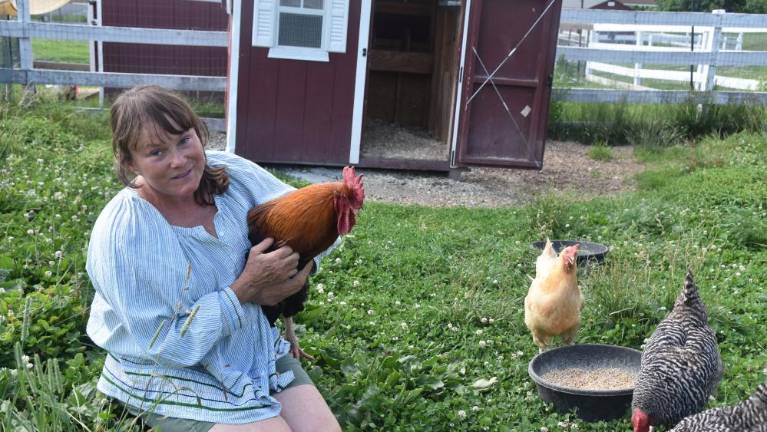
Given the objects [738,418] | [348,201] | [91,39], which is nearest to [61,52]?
[91,39]

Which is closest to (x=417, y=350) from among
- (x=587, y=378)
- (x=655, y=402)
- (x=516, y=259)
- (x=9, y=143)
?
(x=587, y=378)

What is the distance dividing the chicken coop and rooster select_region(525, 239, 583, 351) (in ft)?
15.8

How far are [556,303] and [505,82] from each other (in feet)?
17.1

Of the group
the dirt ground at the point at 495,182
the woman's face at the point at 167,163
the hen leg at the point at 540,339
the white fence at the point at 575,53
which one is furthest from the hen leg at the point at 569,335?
the white fence at the point at 575,53

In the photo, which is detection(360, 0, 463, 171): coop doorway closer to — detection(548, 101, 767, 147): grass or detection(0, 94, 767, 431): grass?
detection(548, 101, 767, 147): grass

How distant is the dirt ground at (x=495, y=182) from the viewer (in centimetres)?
908

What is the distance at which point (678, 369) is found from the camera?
3.97 metres

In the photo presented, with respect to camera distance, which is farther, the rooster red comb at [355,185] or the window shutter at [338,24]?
the window shutter at [338,24]

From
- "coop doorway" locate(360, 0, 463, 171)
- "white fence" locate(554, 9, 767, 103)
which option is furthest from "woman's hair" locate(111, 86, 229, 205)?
"white fence" locate(554, 9, 767, 103)

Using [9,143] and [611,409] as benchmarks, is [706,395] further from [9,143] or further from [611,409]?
[9,143]

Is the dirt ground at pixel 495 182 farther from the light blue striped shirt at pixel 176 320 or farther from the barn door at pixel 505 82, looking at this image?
the light blue striped shirt at pixel 176 320

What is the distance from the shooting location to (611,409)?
427cm

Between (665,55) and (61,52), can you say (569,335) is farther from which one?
(61,52)

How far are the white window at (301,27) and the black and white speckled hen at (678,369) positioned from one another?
236 inches
